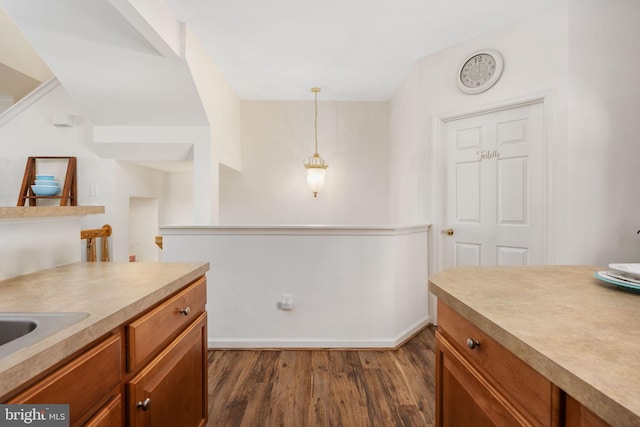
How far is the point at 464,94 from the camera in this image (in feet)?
9.48

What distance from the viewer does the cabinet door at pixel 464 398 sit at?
755 mm

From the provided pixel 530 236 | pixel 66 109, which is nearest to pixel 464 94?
pixel 530 236

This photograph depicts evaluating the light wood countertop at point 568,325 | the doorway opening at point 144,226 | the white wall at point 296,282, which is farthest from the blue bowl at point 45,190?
the light wood countertop at point 568,325

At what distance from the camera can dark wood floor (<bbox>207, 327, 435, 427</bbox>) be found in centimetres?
176

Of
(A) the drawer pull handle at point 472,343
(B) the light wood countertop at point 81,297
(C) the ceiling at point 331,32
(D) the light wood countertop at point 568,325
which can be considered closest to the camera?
(D) the light wood countertop at point 568,325

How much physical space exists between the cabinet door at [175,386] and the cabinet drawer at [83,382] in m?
0.12

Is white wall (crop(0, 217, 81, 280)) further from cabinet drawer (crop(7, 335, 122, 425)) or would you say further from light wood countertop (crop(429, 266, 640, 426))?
light wood countertop (crop(429, 266, 640, 426))

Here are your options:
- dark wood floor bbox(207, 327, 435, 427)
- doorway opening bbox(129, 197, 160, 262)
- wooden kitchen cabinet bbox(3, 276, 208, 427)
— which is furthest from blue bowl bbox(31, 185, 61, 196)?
wooden kitchen cabinet bbox(3, 276, 208, 427)

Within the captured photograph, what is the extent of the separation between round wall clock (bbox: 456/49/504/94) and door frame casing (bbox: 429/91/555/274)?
0.19 m

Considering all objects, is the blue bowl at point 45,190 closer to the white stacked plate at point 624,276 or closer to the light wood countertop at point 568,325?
the light wood countertop at point 568,325

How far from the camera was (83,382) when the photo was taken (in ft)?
2.40

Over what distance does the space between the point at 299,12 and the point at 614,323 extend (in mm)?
2634

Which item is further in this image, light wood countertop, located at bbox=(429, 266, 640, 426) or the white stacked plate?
the white stacked plate

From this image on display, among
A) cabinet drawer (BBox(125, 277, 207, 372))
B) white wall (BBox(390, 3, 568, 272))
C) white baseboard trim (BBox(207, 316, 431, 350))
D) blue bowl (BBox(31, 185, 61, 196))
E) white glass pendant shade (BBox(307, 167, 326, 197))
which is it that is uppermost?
white wall (BBox(390, 3, 568, 272))
